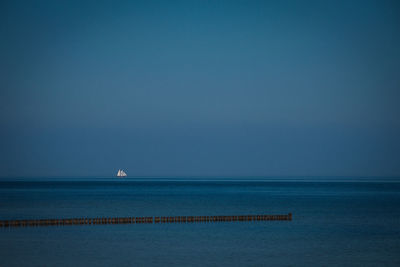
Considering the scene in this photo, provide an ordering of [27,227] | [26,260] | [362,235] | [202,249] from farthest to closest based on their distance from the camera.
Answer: [27,227], [362,235], [202,249], [26,260]

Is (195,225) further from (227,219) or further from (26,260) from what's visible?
(26,260)

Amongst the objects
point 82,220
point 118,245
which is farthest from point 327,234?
point 82,220

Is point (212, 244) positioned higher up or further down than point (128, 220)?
further down

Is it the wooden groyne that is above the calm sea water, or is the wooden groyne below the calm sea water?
above

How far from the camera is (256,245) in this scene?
39.9 meters

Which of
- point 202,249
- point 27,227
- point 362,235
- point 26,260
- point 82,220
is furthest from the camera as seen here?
point 82,220

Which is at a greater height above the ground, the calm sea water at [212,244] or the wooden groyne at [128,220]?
the wooden groyne at [128,220]

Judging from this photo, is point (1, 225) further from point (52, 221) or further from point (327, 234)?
point (327, 234)

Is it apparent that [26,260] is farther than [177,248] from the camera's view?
No

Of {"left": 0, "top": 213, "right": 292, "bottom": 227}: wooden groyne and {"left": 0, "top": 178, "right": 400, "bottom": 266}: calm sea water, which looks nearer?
{"left": 0, "top": 178, "right": 400, "bottom": 266}: calm sea water

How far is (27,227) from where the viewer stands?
49.2m

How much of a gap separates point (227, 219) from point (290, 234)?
11.4m

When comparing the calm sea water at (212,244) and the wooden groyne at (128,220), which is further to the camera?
the wooden groyne at (128,220)

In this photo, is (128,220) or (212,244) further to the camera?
(128,220)
